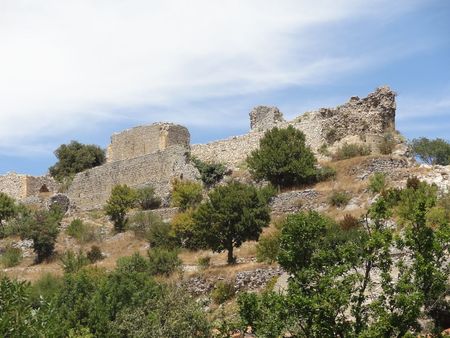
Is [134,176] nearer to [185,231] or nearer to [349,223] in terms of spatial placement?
[185,231]

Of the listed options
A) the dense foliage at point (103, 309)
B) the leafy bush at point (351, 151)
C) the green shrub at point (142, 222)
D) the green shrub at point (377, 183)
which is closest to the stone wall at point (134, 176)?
the green shrub at point (142, 222)

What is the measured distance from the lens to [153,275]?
3023 centimetres

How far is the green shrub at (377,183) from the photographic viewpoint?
32.9m

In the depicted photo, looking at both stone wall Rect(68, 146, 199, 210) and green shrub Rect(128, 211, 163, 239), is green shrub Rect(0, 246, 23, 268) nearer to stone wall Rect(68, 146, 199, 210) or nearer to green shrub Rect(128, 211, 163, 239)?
green shrub Rect(128, 211, 163, 239)

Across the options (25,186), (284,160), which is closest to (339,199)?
(284,160)

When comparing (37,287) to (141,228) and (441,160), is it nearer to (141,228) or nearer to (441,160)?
(141,228)

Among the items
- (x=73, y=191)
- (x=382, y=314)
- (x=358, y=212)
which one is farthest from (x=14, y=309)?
(x=73, y=191)

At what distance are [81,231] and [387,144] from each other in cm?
1604

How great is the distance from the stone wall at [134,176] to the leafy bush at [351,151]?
8.31 m

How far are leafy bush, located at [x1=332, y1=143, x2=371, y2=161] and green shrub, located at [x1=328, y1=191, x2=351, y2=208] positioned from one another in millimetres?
4394

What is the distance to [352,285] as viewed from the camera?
17172 mm

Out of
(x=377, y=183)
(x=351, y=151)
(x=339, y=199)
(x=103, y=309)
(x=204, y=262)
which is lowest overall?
(x=103, y=309)

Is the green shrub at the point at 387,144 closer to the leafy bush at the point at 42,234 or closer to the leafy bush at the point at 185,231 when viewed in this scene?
the leafy bush at the point at 185,231

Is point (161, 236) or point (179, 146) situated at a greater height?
point (179, 146)
